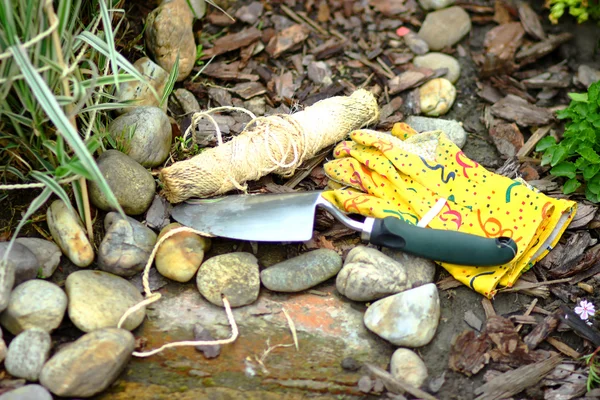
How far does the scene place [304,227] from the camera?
2324 mm

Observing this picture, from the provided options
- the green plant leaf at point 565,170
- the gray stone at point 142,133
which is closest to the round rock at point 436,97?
the green plant leaf at point 565,170

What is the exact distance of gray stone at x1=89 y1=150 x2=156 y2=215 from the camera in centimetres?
234

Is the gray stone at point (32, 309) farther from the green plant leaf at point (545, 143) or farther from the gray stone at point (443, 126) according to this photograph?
the green plant leaf at point (545, 143)

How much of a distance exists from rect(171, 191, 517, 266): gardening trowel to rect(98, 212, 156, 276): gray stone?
0.58 ft

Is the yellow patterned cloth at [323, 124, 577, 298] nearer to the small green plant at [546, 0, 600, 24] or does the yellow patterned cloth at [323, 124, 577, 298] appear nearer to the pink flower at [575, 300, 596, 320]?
the pink flower at [575, 300, 596, 320]

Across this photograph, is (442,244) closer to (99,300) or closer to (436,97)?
(436,97)

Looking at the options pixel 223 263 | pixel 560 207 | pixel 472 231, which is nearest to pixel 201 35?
pixel 223 263

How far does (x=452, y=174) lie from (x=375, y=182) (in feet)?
1.00

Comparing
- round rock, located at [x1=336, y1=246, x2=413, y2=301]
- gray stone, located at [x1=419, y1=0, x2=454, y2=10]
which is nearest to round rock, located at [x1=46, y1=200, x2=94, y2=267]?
round rock, located at [x1=336, y1=246, x2=413, y2=301]

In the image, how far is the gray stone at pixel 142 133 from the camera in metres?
2.50

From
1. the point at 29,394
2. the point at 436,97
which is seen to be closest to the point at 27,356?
the point at 29,394

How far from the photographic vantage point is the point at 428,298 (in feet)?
7.16

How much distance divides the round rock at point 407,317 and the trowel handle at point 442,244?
0.49ft

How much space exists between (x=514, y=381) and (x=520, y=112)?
1401 mm
